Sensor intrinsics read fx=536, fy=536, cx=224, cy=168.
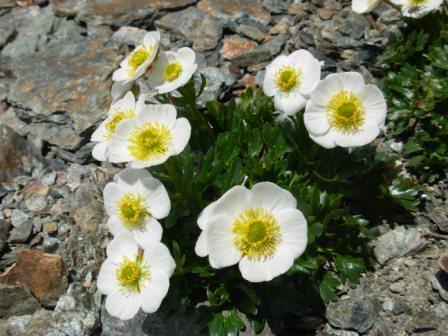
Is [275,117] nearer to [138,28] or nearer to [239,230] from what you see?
[239,230]

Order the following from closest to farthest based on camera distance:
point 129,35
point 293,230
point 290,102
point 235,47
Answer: point 293,230 → point 290,102 → point 235,47 → point 129,35

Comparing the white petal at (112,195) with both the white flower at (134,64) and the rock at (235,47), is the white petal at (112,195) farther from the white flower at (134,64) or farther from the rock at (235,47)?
the rock at (235,47)

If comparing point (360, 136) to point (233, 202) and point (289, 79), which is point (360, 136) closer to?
point (289, 79)

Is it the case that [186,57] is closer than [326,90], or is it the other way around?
[326,90]

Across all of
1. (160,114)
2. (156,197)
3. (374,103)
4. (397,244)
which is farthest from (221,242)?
(397,244)

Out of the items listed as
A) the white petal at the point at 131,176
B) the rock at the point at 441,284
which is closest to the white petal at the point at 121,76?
the white petal at the point at 131,176

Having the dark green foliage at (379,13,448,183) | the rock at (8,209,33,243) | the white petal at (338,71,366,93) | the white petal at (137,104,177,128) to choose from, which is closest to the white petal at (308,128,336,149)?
the white petal at (338,71,366,93)
